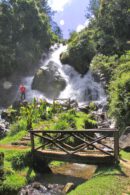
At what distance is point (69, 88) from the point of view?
134 ft

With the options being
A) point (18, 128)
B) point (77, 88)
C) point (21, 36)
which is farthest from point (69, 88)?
point (18, 128)

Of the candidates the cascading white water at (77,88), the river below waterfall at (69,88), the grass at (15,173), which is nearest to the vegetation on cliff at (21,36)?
the river below waterfall at (69,88)

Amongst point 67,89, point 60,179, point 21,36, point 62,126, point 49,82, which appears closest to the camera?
point 60,179

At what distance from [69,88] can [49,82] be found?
288 cm

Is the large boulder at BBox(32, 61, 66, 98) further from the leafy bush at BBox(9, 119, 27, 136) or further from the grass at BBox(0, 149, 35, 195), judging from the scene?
the grass at BBox(0, 149, 35, 195)

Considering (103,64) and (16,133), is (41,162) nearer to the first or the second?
(16,133)

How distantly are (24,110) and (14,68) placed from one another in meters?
28.1

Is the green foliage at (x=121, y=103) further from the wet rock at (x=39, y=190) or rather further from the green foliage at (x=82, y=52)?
the green foliage at (x=82, y=52)

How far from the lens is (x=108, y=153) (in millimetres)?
12656

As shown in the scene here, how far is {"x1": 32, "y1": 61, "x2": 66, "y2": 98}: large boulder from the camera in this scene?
1627 inches

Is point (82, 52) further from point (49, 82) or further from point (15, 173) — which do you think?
point (15, 173)

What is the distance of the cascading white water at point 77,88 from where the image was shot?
3688 cm

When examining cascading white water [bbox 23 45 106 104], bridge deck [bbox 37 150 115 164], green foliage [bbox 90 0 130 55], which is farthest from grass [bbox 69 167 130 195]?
green foliage [bbox 90 0 130 55]

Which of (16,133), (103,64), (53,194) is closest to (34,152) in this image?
(53,194)
